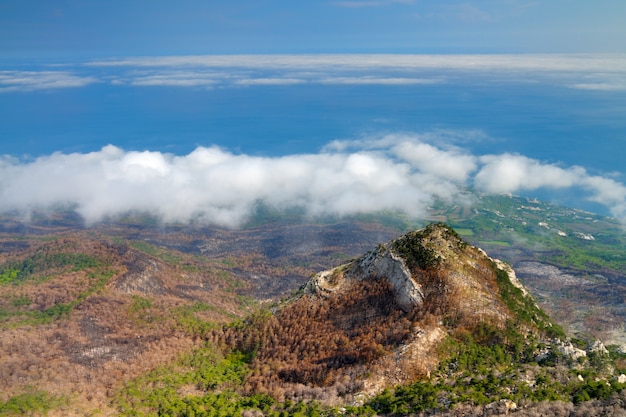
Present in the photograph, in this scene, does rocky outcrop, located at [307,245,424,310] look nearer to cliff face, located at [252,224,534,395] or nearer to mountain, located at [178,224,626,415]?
cliff face, located at [252,224,534,395]

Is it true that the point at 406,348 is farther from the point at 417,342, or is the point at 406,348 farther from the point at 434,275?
the point at 434,275

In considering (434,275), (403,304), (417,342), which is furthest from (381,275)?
(417,342)

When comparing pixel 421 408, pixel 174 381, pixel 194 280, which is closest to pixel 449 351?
pixel 421 408

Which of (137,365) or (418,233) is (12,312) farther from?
(418,233)

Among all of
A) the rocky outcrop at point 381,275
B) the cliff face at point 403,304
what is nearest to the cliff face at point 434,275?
the rocky outcrop at point 381,275

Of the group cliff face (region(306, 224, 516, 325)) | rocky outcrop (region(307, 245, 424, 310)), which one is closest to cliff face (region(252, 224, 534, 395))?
rocky outcrop (region(307, 245, 424, 310))

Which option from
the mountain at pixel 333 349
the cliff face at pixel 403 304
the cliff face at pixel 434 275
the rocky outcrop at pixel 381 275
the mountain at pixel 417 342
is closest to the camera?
the mountain at pixel 417 342

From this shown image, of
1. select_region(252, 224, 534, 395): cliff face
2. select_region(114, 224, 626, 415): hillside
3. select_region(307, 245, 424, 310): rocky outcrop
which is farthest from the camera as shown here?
select_region(307, 245, 424, 310): rocky outcrop

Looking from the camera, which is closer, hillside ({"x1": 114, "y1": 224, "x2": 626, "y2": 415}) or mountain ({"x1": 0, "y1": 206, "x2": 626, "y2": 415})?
hillside ({"x1": 114, "y1": 224, "x2": 626, "y2": 415})

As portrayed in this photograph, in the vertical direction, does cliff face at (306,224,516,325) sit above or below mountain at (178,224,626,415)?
above

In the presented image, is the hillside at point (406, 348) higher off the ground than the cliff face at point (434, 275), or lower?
lower

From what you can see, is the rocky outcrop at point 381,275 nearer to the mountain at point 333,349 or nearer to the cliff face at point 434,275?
the cliff face at point 434,275
